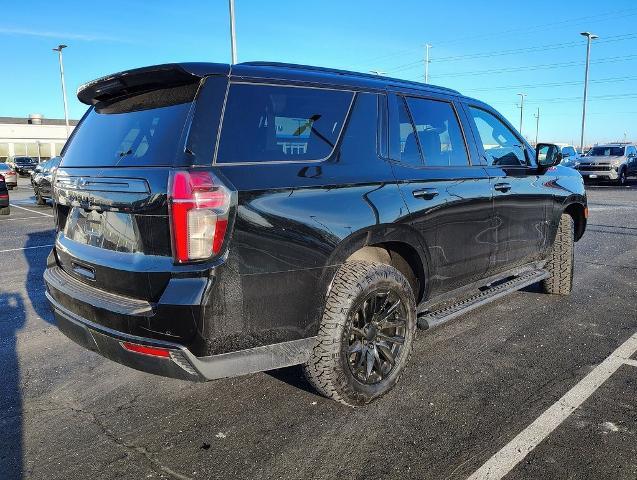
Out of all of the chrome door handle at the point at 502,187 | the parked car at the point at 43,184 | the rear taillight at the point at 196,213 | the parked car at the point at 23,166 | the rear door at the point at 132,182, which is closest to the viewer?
the rear taillight at the point at 196,213

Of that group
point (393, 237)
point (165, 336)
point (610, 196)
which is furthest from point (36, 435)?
point (610, 196)

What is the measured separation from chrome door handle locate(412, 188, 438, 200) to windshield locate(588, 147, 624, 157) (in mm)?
24356

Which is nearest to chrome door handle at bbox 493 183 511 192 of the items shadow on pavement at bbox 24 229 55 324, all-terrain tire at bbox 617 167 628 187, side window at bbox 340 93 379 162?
side window at bbox 340 93 379 162

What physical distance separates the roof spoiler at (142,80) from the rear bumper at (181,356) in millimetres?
1191

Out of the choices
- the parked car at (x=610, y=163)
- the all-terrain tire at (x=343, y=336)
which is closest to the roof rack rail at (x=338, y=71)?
the all-terrain tire at (x=343, y=336)

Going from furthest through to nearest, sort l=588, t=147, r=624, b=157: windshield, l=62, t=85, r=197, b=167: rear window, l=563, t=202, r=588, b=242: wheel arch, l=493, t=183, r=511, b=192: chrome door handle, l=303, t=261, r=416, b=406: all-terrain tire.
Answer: l=588, t=147, r=624, b=157: windshield, l=563, t=202, r=588, b=242: wheel arch, l=493, t=183, r=511, b=192: chrome door handle, l=303, t=261, r=416, b=406: all-terrain tire, l=62, t=85, r=197, b=167: rear window

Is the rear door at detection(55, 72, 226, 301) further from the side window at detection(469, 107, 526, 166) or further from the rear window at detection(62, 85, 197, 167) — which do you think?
the side window at detection(469, 107, 526, 166)

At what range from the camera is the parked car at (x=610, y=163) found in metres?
23.3

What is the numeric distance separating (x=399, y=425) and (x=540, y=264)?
286 centimetres

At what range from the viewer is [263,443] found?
2814 millimetres

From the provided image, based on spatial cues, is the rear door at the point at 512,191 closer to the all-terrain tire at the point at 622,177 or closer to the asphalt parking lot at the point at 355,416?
the asphalt parking lot at the point at 355,416

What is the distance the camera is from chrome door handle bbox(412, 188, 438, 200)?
339cm

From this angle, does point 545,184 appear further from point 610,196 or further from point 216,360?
point 610,196

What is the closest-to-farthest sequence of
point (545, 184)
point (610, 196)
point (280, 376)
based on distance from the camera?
1. point (280, 376)
2. point (545, 184)
3. point (610, 196)
